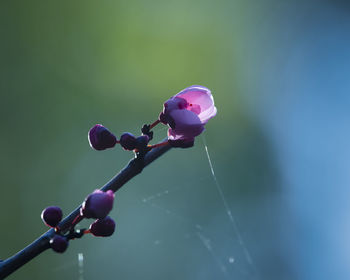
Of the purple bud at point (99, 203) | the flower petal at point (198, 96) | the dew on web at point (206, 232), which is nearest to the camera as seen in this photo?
the purple bud at point (99, 203)

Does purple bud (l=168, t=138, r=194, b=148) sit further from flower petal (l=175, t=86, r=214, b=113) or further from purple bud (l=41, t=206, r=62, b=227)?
purple bud (l=41, t=206, r=62, b=227)

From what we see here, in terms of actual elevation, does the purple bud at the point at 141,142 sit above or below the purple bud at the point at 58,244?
above

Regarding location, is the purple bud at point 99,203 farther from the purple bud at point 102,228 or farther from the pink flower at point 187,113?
the pink flower at point 187,113

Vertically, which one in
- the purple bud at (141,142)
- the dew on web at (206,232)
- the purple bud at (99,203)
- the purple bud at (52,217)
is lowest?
the purple bud at (99,203)

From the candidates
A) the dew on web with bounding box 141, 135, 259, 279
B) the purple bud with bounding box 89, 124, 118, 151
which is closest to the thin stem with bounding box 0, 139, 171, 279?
the purple bud with bounding box 89, 124, 118, 151

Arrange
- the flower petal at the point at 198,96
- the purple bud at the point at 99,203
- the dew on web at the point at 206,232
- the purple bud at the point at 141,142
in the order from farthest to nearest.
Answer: the dew on web at the point at 206,232
the flower petal at the point at 198,96
the purple bud at the point at 141,142
the purple bud at the point at 99,203

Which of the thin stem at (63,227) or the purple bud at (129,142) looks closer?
the thin stem at (63,227)

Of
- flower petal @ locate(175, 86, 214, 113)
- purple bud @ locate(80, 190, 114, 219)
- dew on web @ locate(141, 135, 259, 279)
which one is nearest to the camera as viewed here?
purple bud @ locate(80, 190, 114, 219)

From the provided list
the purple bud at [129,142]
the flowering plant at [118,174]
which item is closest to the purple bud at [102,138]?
the flowering plant at [118,174]
